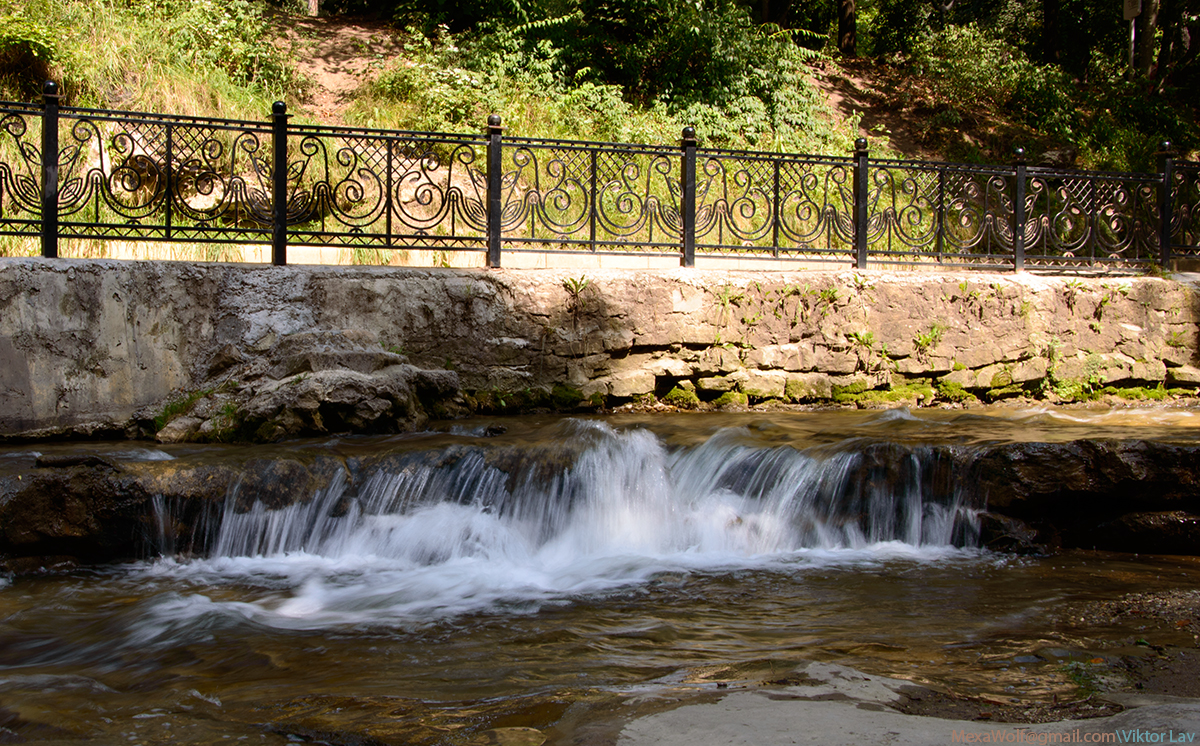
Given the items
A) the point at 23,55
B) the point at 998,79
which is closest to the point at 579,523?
the point at 23,55

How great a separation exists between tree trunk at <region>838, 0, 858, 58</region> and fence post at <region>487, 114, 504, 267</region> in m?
16.3

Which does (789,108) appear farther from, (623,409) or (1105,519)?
(1105,519)

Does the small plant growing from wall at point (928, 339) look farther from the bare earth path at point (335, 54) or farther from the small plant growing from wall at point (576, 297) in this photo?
the bare earth path at point (335, 54)

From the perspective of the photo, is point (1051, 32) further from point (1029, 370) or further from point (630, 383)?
point (630, 383)

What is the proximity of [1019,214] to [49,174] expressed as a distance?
8.79m

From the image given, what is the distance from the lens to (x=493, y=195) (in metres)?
7.44

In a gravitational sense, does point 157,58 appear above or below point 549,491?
above

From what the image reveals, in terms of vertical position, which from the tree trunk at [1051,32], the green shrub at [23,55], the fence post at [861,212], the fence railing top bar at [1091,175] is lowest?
the fence post at [861,212]

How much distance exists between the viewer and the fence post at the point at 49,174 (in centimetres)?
632

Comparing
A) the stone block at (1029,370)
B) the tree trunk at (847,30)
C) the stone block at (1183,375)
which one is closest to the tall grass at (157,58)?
the stone block at (1029,370)

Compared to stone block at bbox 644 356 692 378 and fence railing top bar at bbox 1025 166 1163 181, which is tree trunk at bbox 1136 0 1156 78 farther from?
stone block at bbox 644 356 692 378

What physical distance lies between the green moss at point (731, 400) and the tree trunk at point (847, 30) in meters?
16.0

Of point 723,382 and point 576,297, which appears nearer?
point 576,297

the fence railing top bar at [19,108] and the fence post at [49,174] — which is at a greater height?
the fence railing top bar at [19,108]
